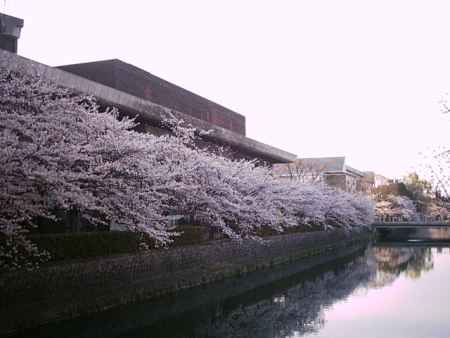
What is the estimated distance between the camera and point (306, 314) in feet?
54.4

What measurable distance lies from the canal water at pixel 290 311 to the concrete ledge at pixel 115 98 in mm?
7456

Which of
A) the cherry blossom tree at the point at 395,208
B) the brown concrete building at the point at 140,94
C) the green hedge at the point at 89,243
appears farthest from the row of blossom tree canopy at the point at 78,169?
the cherry blossom tree at the point at 395,208

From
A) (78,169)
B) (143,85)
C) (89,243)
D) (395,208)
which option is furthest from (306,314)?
(395,208)

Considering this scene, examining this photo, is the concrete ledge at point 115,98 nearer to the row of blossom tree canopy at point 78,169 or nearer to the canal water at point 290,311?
the row of blossom tree canopy at point 78,169

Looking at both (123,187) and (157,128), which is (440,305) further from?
(157,128)

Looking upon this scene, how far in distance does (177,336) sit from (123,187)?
441 centimetres

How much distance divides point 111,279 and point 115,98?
9379 mm

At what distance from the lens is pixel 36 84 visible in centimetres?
1242

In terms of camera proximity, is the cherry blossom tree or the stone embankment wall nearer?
the stone embankment wall

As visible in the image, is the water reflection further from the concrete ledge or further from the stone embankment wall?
the concrete ledge

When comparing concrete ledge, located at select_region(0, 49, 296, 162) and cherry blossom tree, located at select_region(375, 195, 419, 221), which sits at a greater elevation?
concrete ledge, located at select_region(0, 49, 296, 162)

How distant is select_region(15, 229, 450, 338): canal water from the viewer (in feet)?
44.9

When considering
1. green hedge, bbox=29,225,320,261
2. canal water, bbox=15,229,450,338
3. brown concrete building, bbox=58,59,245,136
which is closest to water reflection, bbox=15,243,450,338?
canal water, bbox=15,229,450,338

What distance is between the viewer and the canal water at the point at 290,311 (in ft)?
44.9
